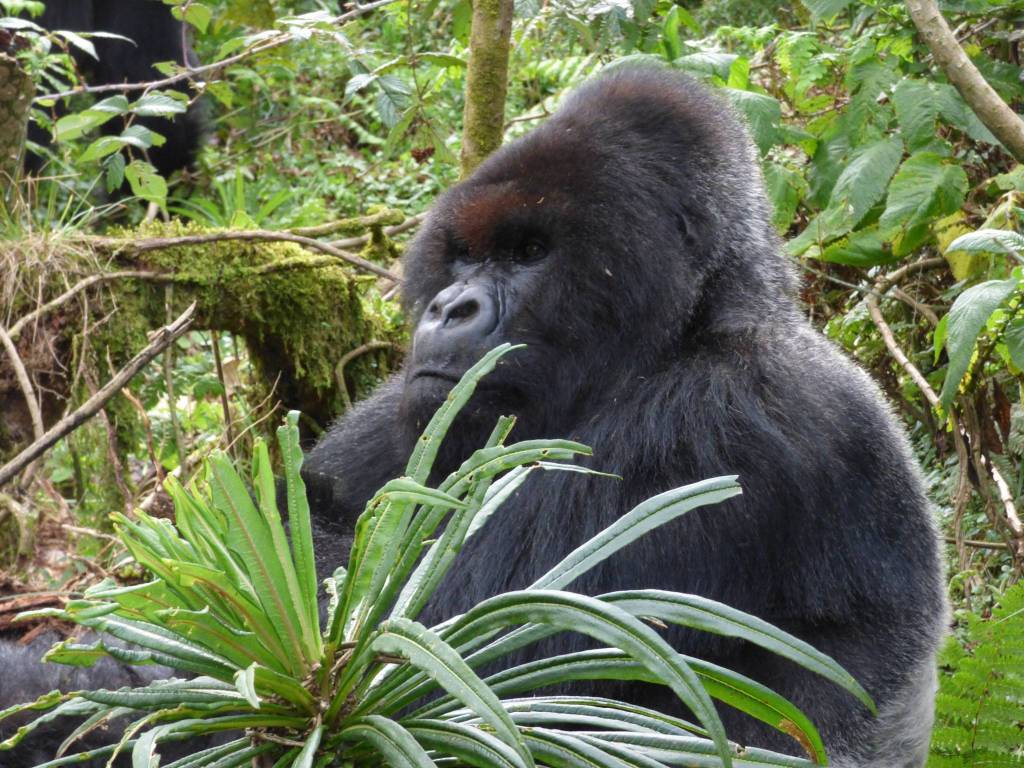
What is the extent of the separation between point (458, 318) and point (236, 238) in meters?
1.41

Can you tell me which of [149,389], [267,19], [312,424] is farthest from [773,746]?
[267,19]

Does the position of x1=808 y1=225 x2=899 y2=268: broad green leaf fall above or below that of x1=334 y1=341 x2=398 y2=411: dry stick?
above

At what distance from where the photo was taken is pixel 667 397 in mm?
2340

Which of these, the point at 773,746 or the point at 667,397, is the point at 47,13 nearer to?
the point at 667,397

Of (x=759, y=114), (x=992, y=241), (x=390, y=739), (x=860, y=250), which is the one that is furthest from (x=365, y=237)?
(x=390, y=739)

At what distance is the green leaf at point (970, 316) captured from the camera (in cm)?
248

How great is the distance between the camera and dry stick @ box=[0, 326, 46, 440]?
10.6 ft

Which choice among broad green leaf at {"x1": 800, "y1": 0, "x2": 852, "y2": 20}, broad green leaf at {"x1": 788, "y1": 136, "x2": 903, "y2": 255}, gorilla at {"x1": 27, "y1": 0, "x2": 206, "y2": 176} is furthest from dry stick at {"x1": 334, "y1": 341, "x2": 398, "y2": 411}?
gorilla at {"x1": 27, "y1": 0, "x2": 206, "y2": 176}

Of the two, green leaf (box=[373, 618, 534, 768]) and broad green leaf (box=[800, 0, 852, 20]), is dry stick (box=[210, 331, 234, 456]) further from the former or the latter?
green leaf (box=[373, 618, 534, 768])

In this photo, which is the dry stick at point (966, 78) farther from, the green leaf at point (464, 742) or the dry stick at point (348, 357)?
the green leaf at point (464, 742)

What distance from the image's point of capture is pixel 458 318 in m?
2.46

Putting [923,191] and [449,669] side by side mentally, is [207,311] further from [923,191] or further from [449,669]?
[449,669]

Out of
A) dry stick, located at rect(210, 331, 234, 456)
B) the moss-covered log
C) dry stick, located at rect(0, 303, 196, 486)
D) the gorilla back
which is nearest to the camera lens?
the gorilla back

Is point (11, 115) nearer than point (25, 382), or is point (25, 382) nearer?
point (25, 382)
